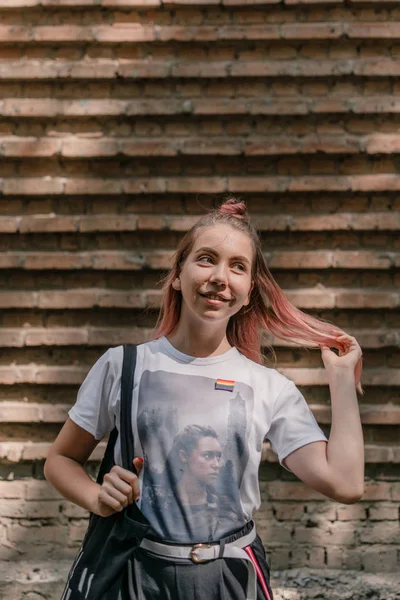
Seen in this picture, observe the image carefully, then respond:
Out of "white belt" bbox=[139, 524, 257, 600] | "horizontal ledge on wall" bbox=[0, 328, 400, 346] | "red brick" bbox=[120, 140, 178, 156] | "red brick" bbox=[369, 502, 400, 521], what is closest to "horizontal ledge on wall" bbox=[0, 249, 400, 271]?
"horizontal ledge on wall" bbox=[0, 328, 400, 346]

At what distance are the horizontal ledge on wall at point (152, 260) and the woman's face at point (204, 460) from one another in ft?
6.82

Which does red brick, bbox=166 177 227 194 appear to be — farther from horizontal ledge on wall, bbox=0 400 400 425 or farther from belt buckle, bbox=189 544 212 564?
belt buckle, bbox=189 544 212 564

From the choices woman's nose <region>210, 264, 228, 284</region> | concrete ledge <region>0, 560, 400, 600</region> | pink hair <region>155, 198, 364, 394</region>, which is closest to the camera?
woman's nose <region>210, 264, 228, 284</region>

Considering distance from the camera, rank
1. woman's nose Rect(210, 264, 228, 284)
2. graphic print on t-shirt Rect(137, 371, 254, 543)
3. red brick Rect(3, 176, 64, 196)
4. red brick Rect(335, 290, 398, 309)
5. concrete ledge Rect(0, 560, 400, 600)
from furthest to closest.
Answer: red brick Rect(3, 176, 64, 196) < red brick Rect(335, 290, 398, 309) < concrete ledge Rect(0, 560, 400, 600) < woman's nose Rect(210, 264, 228, 284) < graphic print on t-shirt Rect(137, 371, 254, 543)

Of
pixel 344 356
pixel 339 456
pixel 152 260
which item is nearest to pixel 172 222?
pixel 152 260

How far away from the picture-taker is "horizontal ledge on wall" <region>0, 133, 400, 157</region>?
382cm

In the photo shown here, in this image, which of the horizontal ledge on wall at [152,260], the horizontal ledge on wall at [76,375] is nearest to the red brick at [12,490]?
the horizontal ledge on wall at [76,375]

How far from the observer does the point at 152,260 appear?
3859 millimetres

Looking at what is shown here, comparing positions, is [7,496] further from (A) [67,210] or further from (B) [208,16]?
(B) [208,16]

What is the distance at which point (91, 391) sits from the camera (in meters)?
1.91

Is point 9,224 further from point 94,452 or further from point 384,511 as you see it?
point 384,511

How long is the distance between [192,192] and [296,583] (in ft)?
6.90

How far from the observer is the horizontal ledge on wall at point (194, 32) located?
12.5 feet

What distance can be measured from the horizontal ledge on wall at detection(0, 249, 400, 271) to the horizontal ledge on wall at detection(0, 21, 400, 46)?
3.72ft
